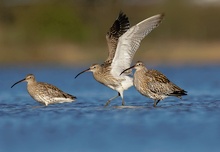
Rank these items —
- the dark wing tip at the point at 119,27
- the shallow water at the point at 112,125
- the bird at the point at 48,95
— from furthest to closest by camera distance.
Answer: the dark wing tip at the point at 119,27
the bird at the point at 48,95
the shallow water at the point at 112,125

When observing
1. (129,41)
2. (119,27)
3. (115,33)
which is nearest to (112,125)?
(129,41)

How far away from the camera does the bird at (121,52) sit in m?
15.8

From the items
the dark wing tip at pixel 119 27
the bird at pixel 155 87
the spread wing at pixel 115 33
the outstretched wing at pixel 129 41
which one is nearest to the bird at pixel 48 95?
the outstretched wing at pixel 129 41

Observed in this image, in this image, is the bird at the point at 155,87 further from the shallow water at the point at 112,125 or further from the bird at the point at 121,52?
the bird at the point at 121,52

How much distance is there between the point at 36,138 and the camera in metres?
11.6

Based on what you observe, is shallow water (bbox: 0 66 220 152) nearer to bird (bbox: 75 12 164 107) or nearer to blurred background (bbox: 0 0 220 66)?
bird (bbox: 75 12 164 107)

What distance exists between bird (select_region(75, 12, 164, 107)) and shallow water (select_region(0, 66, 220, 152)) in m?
0.53

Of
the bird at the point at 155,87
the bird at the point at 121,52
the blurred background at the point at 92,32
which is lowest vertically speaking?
the bird at the point at 155,87

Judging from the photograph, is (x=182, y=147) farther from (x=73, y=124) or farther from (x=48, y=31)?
(x=48, y=31)

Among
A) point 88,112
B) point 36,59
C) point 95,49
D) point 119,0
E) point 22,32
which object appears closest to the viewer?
point 88,112

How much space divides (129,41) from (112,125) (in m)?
3.59

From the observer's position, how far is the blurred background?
37.3 m

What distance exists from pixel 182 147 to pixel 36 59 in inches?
1100

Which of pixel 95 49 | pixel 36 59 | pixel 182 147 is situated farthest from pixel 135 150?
pixel 95 49
